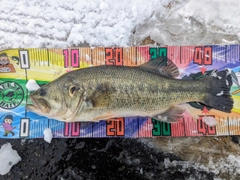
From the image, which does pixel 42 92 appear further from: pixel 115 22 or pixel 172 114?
pixel 172 114

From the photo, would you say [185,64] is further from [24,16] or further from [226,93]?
[24,16]

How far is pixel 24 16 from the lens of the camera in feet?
11.9

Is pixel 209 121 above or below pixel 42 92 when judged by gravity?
below

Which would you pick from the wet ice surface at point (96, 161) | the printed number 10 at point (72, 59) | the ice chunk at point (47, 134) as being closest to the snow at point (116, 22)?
the printed number 10 at point (72, 59)

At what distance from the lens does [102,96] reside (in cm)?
288

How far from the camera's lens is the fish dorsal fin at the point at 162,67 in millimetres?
3076

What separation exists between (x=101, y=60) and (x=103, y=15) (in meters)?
0.63

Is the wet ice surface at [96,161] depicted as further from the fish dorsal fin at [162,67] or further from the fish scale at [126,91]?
the fish dorsal fin at [162,67]

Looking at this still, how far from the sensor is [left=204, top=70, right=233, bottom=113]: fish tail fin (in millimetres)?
3133

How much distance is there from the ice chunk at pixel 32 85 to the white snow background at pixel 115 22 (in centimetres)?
51

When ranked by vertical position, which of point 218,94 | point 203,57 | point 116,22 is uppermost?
point 116,22

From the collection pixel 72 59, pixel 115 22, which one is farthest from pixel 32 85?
pixel 115 22

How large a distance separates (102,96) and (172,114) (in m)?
0.82

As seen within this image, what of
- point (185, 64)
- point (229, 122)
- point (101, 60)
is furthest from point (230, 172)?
point (101, 60)
